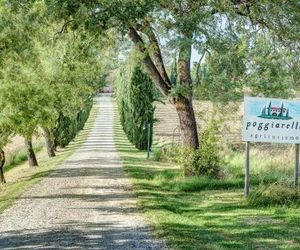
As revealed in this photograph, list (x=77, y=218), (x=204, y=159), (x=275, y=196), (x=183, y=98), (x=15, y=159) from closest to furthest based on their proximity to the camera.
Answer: (x=77, y=218) → (x=275, y=196) → (x=204, y=159) → (x=183, y=98) → (x=15, y=159)

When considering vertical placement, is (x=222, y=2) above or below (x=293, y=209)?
Answer: above

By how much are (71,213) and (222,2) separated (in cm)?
649

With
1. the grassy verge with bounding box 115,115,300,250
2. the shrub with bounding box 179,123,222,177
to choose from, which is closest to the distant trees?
the shrub with bounding box 179,123,222,177

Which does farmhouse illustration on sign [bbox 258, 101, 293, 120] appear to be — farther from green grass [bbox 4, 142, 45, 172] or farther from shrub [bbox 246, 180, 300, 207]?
green grass [bbox 4, 142, 45, 172]

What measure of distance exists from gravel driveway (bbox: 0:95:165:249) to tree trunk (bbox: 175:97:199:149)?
2.36 metres

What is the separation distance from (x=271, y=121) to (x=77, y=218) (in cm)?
516

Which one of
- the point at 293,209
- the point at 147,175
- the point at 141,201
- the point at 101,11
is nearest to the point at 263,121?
the point at 293,209

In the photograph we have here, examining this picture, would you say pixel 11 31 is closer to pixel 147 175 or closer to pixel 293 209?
pixel 147 175

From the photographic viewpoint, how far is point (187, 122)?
1755cm

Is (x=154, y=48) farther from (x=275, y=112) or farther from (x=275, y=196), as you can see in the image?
(x=275, y=196)

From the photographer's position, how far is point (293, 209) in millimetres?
11227

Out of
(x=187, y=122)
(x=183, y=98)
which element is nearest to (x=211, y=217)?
(x=187, y=122)

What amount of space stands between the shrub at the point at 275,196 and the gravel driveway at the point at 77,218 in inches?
107

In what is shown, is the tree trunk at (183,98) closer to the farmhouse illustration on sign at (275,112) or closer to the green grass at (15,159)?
the farmhouse illustration on sign at (275,112)
